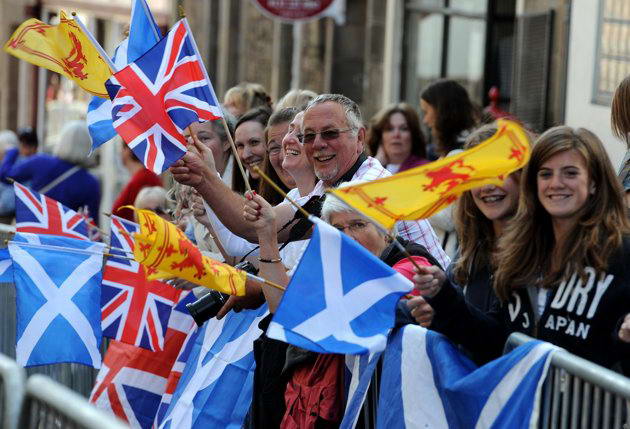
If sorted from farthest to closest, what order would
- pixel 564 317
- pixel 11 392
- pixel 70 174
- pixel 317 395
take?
pixel 70 174, pixel 317 395, pixel 564 317, pixel 11 392

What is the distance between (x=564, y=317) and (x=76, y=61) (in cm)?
271

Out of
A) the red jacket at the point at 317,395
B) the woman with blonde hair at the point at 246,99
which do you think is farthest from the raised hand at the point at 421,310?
the woman with blonde hair at the point at 246,99

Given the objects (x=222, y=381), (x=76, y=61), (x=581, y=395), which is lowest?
(x=222, y=381)

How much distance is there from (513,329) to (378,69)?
11.3 m

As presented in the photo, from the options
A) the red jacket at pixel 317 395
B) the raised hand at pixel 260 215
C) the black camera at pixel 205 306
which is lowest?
the red jacket at pixel 317 395

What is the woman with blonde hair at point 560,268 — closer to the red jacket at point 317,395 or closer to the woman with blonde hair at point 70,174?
the red jacket at point 317,395

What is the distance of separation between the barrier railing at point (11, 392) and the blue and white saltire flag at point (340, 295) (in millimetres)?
946

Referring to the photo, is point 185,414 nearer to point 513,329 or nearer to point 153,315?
point 153,315

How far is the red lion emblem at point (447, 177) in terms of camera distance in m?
4.60

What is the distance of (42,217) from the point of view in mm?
7102

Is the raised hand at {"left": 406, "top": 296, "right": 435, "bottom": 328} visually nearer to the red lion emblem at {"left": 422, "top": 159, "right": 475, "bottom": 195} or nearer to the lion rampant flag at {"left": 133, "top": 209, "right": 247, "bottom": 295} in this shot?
the red lion emblem at {"left": 422, "top": 159, "right": 475, "bottom": 195}

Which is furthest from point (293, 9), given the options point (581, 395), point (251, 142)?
point (581, 395)

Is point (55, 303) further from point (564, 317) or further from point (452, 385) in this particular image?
point (564, 317)

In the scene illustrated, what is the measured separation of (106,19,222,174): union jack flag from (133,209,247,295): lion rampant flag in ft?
1.26
